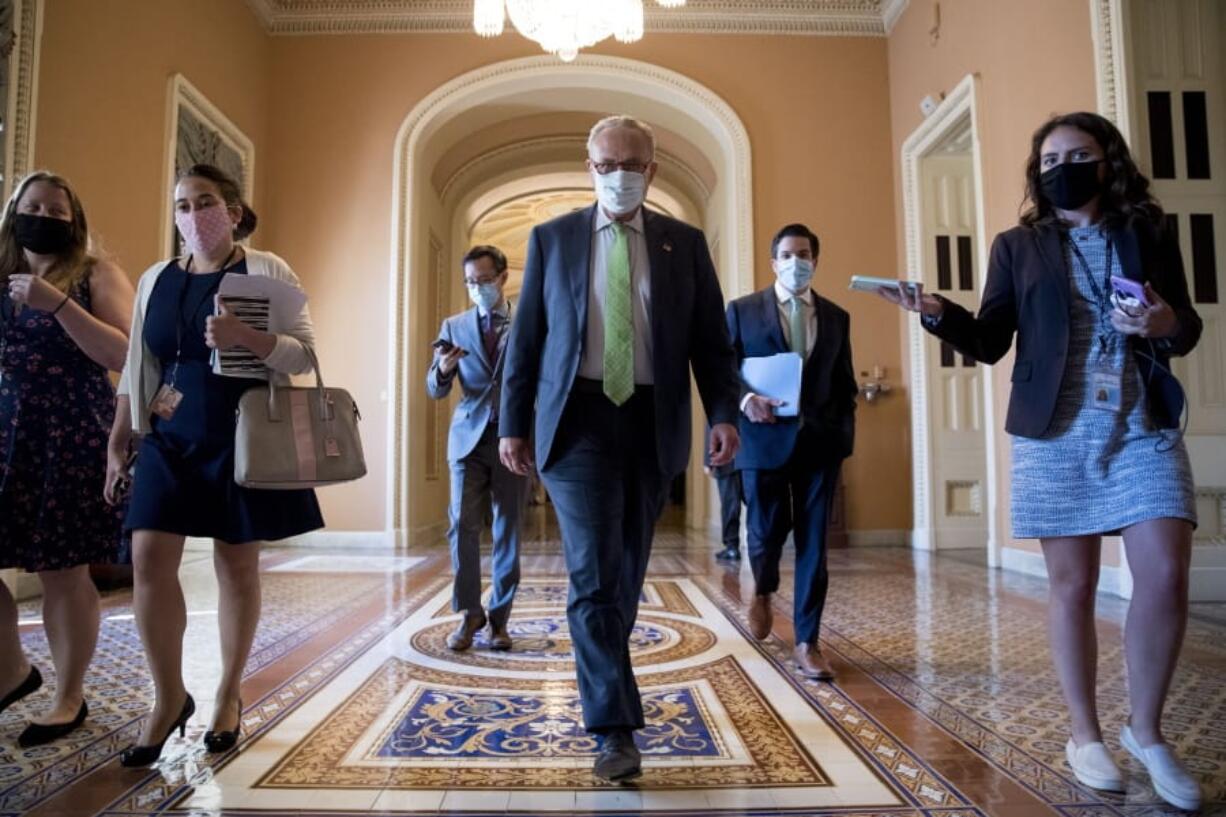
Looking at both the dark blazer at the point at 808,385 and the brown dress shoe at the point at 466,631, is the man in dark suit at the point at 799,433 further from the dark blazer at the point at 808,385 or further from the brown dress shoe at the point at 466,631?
the brown dress shoe at the point at 466,631

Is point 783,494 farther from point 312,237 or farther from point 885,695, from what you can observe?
point 312,237

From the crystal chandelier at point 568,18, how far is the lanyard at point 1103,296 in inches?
186

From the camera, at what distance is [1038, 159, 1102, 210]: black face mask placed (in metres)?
1.95

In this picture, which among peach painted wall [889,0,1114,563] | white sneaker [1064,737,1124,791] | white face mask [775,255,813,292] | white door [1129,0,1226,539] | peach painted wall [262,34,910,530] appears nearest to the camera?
white sneaker [1064,737,1124,791]

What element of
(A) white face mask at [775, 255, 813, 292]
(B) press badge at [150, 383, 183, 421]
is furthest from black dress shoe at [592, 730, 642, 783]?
(A) white face mask at [775, 255, 813, 292]

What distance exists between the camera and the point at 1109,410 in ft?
6.17

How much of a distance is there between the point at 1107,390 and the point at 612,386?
1104 mm

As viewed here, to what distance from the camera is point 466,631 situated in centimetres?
340

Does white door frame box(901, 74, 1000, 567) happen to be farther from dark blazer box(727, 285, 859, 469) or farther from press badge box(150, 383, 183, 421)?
press badge box(150, 383, 183, 421)

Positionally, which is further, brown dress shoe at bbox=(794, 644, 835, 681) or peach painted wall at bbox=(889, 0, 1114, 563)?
peach painted wall at bbox=(889, 0, 1114, 563)

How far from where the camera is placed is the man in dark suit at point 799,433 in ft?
9.64

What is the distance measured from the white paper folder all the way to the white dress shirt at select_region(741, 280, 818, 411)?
90 mm

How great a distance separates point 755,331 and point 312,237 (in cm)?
599

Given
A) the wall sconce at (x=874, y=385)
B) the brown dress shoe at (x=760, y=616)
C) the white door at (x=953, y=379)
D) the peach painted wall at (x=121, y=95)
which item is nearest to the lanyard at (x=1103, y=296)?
the brown dress shoe at (x=760, y=616)
